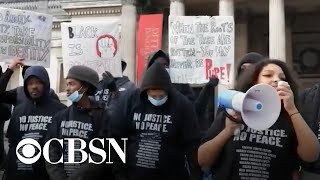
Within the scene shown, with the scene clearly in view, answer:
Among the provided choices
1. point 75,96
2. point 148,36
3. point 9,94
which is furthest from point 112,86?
point 148,36

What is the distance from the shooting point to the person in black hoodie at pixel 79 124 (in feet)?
20.3

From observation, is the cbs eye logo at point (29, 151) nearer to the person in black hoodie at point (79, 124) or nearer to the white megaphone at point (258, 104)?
the person in black hoodie at point (79, 124)

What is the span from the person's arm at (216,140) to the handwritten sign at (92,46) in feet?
16.4

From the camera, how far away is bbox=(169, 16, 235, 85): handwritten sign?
10.4 meters

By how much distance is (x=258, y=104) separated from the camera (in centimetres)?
416

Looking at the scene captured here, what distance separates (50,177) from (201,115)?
314 cm

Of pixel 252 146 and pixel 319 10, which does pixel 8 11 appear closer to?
pixel 252 146

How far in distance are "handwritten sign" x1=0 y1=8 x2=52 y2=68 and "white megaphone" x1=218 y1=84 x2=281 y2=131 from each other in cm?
656

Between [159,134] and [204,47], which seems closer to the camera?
[159,134]

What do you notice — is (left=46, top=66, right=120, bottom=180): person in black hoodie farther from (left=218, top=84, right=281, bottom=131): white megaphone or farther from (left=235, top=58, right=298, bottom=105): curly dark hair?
(left=218, top=84, right=281, bottom=131): white megaphone

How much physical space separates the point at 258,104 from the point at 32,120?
3615 millimetres

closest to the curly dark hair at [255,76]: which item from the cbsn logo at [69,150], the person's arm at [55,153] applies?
the cbsn logo at [69,150]

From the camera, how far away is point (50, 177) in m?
6.38

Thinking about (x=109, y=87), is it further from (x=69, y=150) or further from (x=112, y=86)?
(x=69, y=150)
